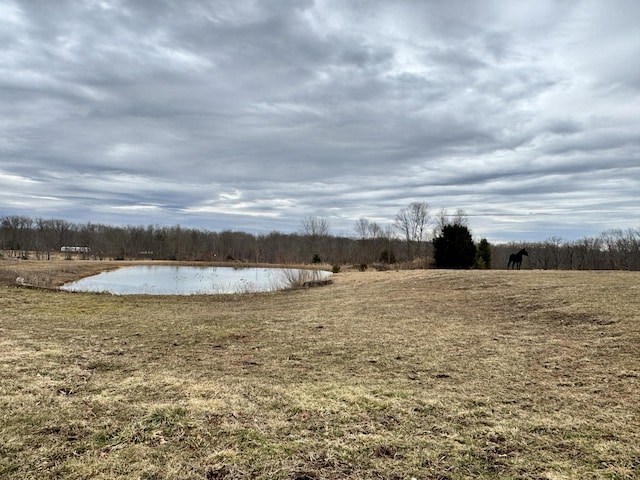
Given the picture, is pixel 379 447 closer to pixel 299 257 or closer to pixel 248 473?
pixel 248 473

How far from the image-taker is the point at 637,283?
914cm

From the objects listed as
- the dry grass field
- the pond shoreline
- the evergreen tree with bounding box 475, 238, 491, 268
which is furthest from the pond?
the dry grass field

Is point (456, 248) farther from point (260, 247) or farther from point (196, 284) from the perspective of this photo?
point (260, 247)

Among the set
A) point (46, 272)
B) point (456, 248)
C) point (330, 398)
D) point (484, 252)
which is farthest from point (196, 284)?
A: point (330, 398)

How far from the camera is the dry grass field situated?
2.48m

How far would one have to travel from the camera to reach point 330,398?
3.57 meters

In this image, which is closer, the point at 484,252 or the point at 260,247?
the point at 484,252

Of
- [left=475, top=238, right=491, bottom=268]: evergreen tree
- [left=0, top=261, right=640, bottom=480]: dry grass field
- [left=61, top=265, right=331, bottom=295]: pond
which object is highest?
[left=475, top=238, right=491, bottom=268]: evergreen tree

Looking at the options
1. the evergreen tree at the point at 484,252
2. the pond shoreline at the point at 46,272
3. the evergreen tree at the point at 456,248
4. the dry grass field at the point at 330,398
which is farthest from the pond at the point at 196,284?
the dry grass field at the point at 330,398

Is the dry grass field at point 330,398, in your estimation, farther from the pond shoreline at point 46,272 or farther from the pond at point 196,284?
the pond shoreline at point 46,272

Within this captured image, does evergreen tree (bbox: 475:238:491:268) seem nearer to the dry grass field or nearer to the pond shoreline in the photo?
the pond shoreline

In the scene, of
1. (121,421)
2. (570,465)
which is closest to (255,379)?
(121,421)

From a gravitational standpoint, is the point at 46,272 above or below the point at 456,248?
below

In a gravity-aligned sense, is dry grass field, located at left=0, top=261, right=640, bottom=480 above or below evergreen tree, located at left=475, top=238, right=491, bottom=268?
below
